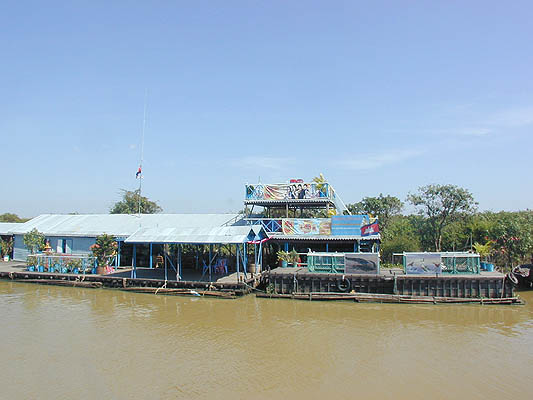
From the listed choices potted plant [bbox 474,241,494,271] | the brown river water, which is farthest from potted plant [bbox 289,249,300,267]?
potted plant [bbox 474,241,494,271]

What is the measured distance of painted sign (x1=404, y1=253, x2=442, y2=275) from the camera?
20.6 m

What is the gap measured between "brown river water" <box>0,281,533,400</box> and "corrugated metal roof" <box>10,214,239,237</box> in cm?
949

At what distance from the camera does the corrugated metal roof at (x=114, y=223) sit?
29.5 metres

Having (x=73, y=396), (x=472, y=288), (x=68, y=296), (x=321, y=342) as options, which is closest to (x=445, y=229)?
(x=472, y=288)

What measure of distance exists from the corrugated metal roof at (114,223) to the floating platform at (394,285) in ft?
27.7

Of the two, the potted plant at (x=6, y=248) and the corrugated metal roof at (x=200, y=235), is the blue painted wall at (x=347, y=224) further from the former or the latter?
the potted plant at (x=6, y=248)

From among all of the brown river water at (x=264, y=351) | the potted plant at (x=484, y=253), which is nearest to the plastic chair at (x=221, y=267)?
the brown river water at (x=264, y=351)

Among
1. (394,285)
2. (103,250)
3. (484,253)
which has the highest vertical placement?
(484,253)

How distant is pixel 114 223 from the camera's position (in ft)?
103

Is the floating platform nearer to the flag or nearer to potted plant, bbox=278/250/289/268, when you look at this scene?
potted plant, bbox=278/250/289/268

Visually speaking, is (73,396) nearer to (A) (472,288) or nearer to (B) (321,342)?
(B) (321,342)

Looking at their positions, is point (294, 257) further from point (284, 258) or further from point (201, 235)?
point (201, 235)

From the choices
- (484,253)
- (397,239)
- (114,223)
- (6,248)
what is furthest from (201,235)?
(6,248)

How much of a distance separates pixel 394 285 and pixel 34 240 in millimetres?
25360
